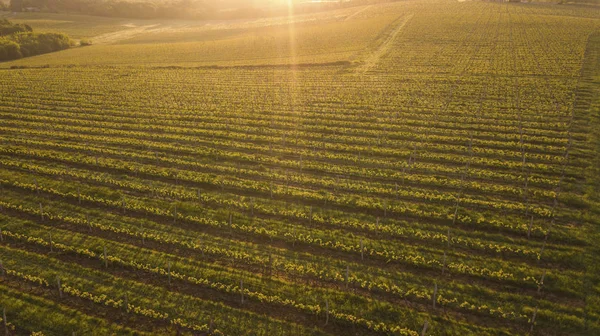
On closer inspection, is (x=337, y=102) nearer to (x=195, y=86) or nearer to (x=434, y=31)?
(x=195, y=86)

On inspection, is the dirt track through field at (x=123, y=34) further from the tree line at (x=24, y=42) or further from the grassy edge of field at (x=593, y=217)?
the grassy edge of field at (x=593, y=217)

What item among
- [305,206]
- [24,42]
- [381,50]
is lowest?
[305,206]

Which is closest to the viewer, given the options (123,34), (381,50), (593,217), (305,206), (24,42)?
(593,217)

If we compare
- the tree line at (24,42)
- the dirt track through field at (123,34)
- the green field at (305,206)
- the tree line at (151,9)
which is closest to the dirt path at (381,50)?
the green field at (305,206)

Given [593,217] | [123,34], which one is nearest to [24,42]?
[123,34]

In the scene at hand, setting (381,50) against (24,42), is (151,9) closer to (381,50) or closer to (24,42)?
(24,42)
